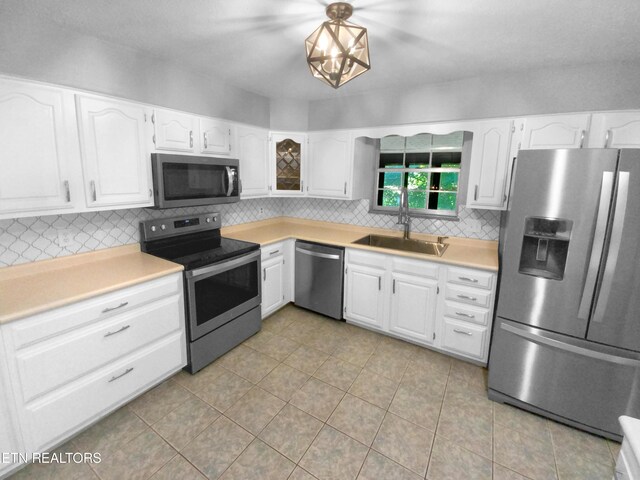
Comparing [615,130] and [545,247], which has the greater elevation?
[615,130]

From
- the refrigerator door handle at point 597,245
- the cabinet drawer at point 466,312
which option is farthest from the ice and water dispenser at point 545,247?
the cabinet drawer at point 466,312

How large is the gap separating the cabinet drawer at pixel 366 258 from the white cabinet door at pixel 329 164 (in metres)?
0.71

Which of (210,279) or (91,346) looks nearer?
(91,346)

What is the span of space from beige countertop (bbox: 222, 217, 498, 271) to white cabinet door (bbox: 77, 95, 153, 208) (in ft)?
3.73

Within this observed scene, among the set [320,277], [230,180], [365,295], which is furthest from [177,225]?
[365,295]

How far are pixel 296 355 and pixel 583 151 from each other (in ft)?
8.10

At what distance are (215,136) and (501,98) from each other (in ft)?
8.19

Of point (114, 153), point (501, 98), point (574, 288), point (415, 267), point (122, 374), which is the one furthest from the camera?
point (415, 267)

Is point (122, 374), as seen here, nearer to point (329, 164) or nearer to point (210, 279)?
point (210, 279)

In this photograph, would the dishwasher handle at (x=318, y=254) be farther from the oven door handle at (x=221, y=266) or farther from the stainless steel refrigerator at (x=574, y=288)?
the stainless steel refrigerator at (x=574, y=288)

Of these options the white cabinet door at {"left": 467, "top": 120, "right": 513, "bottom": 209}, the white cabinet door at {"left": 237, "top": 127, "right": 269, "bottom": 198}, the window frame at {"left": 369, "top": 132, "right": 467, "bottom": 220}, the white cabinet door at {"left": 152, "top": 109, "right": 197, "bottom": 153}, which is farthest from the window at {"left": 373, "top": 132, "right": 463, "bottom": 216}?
the white cabinet door at {"left": 152, "top": 109, "right": 197, "bottom": 153}

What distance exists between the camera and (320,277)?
10.4 ft

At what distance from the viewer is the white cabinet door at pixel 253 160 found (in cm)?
305

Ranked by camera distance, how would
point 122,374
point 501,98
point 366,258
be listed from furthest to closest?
point 366,258 < point 501,98 < point 122,374
